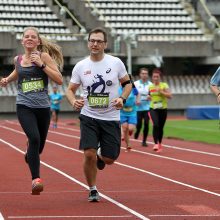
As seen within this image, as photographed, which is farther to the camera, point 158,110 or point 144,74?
point 144,74

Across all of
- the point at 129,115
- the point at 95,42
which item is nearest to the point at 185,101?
the point at 129,115

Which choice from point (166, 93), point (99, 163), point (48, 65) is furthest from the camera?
point (166, 93)

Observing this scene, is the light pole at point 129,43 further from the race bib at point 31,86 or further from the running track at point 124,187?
the race bib at point 31,86

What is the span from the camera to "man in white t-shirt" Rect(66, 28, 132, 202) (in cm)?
1002

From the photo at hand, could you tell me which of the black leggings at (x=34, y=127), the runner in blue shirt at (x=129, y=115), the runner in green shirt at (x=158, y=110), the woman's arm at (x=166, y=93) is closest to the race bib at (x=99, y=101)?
the black leggings at (x=34, y=127)

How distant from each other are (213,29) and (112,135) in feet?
139

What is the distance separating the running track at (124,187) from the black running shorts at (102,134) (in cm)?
61

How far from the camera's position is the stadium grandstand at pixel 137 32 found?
159ft

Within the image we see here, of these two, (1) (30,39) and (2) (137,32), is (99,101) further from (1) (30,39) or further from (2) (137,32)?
(2) (137,32)

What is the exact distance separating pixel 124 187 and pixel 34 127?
2.36 metres

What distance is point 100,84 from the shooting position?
1003 centimetres

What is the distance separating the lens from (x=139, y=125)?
2356 cm

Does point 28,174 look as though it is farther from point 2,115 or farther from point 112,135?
point 2,115

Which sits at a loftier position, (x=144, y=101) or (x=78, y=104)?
(x=78, y=104)
